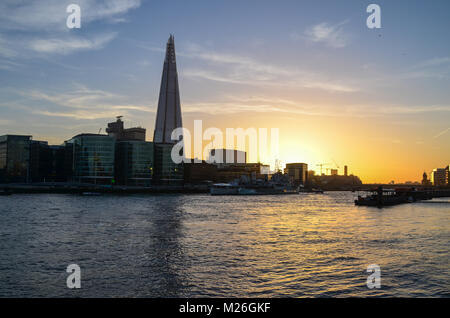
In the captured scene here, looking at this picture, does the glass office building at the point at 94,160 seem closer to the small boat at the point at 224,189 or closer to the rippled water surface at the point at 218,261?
the small boat at the point at 224,189

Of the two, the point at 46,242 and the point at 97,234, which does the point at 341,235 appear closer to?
the point at 97,234

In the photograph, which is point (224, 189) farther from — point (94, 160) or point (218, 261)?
point (218, 261)

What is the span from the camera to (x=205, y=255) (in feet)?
91.2

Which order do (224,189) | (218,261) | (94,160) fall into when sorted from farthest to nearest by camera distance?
(224,189) < (94,160) < (218,261)

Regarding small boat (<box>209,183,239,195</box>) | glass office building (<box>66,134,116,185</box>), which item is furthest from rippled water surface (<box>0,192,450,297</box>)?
glass office building (<box>66,134,116,185</box>)

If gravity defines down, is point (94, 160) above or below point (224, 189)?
above

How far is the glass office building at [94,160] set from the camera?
18488 centimetres

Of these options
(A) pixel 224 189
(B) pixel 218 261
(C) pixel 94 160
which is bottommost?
(A) pixel 224 189

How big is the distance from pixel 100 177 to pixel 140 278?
573 feet

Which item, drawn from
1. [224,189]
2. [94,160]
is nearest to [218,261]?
[224,189]

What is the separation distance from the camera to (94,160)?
608 feet

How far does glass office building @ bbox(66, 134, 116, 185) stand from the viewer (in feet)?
607

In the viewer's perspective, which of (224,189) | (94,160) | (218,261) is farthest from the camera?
(224,189)
